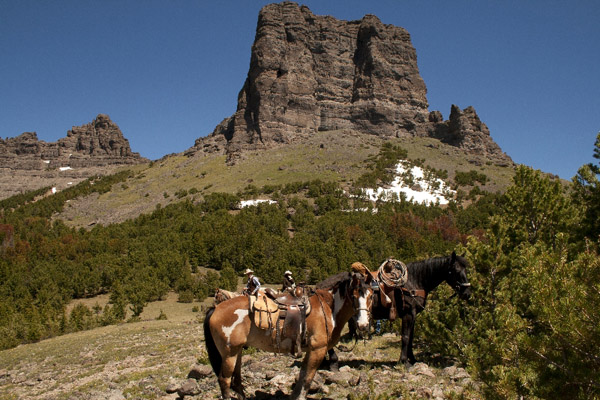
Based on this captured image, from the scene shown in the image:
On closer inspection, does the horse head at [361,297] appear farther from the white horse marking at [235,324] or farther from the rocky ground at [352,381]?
the white horse marking at [235,324]

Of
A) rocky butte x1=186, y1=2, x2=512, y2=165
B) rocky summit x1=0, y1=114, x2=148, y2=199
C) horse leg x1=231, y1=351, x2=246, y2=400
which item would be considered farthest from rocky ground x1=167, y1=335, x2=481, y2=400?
rocky summit x1=0, y1=114, x2=148, y2=199

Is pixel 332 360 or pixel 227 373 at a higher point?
pixel 227 373

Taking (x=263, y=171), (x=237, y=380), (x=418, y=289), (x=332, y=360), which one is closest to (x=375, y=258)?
(x=418, y=289)

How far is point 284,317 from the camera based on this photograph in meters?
6.09

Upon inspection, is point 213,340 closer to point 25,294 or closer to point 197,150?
point 25,294

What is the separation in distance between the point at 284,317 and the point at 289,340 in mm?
375

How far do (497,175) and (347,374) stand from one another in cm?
8353

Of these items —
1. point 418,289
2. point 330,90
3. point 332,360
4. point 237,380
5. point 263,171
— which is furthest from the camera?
point 330,90

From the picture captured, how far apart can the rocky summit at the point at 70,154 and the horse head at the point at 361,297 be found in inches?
6134

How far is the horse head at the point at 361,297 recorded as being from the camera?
5.99 metres

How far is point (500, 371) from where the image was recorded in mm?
4668

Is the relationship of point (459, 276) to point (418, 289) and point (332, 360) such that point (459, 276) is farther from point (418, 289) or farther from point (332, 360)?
point (332, 360)

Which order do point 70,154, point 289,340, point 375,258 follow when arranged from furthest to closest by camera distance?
point 70,154
point 375,258
point 289,340

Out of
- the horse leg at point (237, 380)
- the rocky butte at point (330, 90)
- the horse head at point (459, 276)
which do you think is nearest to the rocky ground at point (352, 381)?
the horse leg at point (237, 380)
